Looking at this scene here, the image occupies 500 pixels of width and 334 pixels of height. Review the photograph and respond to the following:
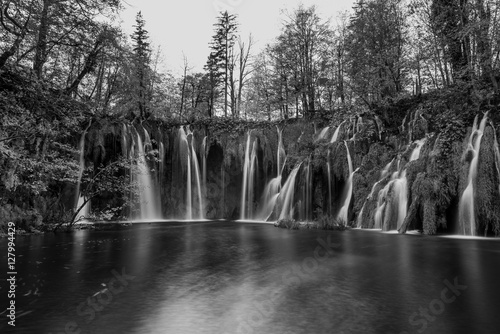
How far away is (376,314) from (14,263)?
27.5 ft

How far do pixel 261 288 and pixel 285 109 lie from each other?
97.4 feet

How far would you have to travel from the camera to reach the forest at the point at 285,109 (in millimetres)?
5918

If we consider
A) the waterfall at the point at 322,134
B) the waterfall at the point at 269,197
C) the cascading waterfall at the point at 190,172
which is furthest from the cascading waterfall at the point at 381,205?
the cascading waterfall at the point at 190,172

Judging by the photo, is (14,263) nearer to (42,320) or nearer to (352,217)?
(42,320)

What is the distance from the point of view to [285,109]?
34375 millimetres

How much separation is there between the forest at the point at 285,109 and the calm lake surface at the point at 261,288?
276cm

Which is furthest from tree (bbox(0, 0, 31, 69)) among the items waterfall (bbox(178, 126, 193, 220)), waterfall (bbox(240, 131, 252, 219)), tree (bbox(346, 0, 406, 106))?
waterfall (bbox(240, 131, 252, 219))

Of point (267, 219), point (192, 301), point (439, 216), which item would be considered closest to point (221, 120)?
point (267, 219)

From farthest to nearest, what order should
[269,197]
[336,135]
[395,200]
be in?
[269,197] < [336,135] < [395,200]

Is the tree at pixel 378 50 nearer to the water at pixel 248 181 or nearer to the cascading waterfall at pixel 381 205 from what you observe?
the cascading waterfall at pixel 381 205

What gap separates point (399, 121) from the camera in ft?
62.1

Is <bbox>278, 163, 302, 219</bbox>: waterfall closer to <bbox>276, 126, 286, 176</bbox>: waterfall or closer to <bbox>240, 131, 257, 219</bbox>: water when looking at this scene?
<bbox>276, 126, 286, 176</bbox>: waterfall

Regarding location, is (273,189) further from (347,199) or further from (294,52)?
(294,52)

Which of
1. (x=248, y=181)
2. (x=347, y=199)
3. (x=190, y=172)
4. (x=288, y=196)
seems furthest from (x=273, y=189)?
(x=190, y=172)
